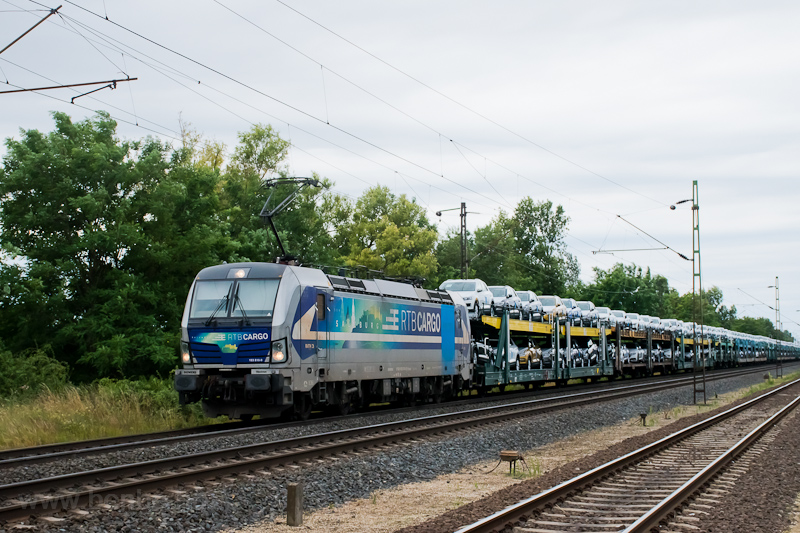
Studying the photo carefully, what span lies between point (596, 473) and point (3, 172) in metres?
21.1

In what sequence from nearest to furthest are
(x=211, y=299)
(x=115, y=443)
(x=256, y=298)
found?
(x=115, y=443), (x=256, y=298), (x=211, y=299)

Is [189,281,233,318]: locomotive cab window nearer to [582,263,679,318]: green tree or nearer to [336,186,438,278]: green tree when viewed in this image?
[336,186,438,278]: green tree

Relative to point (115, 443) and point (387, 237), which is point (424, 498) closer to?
point (115, 443)

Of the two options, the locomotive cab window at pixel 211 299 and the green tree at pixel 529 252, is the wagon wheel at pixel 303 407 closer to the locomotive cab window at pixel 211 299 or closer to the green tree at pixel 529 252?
the locomotive cab window at pixel 211 299

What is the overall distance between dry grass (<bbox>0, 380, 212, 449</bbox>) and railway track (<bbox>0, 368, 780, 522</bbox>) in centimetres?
459

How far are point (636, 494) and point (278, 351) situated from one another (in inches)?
338

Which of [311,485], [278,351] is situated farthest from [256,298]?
[311,485]

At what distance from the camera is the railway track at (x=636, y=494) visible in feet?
28.3

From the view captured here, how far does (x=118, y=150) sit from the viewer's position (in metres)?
25.9

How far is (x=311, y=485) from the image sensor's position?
1094 cm

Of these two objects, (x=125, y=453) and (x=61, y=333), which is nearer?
(x=125, y=453)

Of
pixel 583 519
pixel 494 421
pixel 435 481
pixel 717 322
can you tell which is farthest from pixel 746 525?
pixel 717 322

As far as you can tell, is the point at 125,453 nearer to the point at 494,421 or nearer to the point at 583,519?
the point at 583,519

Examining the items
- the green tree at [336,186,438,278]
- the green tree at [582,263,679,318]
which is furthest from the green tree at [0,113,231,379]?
the green tree at [582,263,679,318]
